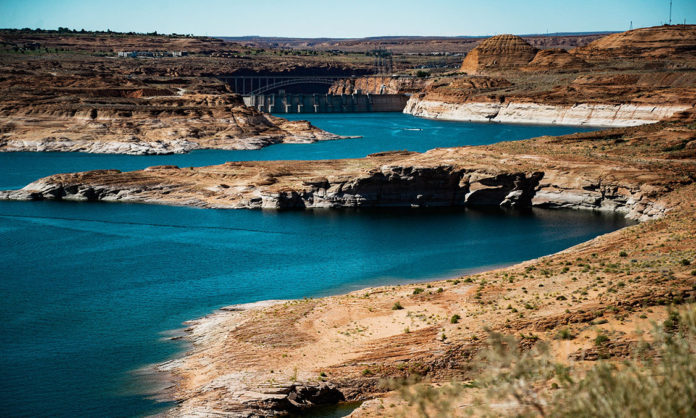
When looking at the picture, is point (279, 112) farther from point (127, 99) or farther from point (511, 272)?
point (511, 272)

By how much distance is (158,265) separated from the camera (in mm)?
47844

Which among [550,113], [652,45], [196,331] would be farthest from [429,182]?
[652,45]

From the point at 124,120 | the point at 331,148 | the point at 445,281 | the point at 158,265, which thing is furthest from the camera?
the point at 124,120

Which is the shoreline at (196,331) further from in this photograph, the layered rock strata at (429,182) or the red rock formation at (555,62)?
the red rock formation at (555,62)

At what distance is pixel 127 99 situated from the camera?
123 meters

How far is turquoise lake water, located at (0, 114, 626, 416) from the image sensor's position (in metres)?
30.0

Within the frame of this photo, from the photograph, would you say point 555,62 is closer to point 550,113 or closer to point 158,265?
point 550,113

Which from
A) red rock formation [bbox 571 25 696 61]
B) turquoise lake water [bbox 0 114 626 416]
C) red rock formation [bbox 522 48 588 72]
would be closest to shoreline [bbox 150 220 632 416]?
turquoise lake water [bbox 0 114 626 416]

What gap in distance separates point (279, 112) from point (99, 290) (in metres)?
152

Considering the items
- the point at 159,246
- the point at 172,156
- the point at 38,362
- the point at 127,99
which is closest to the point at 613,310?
the point at 38,362

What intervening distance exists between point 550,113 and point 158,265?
4514 inches

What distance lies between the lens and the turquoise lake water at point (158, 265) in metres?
30.0

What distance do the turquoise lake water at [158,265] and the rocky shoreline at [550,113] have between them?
7720 cm

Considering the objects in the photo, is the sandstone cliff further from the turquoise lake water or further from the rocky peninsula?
the rocky peninsula
